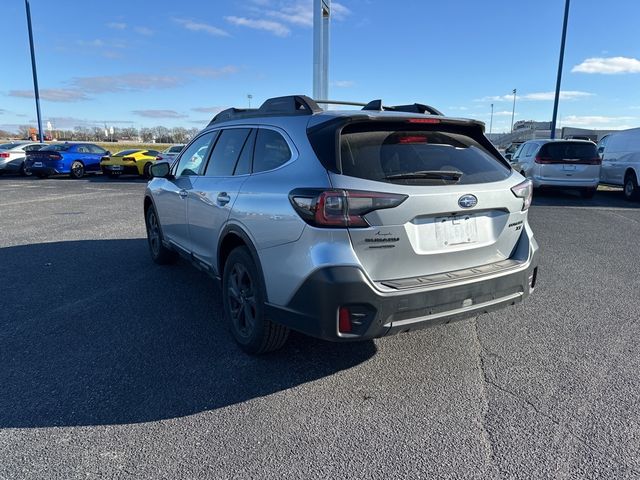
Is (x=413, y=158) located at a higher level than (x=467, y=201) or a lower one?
higher

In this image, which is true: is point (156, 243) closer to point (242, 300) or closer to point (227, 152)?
point (227, 152)

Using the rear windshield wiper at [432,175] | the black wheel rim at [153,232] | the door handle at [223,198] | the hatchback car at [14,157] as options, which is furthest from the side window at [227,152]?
the hatchback car at [14,157]

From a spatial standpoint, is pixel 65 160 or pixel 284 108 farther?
pixel 65 160

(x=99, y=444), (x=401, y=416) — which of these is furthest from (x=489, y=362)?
(x=99, y=444)

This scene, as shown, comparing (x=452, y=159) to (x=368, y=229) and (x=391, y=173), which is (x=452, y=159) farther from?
(x=368, y=229)

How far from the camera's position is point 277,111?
3602 millimetres

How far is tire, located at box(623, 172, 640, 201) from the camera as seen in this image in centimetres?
1327

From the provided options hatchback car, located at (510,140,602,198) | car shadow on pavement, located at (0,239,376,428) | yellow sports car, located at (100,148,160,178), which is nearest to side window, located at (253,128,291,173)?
car shadow on pavement, located at (0,239,376,428)

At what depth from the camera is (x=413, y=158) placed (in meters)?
3.02

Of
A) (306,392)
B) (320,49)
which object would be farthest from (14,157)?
(306,392)

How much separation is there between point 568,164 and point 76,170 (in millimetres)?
19186

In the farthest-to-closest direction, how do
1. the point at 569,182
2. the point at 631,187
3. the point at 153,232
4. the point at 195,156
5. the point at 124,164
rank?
1. the point at 124,164
2. the point at 631,187
3. the point at 569,182
4. the point at 153,232
5. the point at 195,156

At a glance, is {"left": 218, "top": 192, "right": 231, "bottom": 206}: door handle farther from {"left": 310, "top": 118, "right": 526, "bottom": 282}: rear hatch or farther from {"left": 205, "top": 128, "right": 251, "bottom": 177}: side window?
{"left": 310, "top": 118, "right": 526, "bottom": 282}: rear hatch

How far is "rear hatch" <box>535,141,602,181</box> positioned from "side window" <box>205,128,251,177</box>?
11.0m
